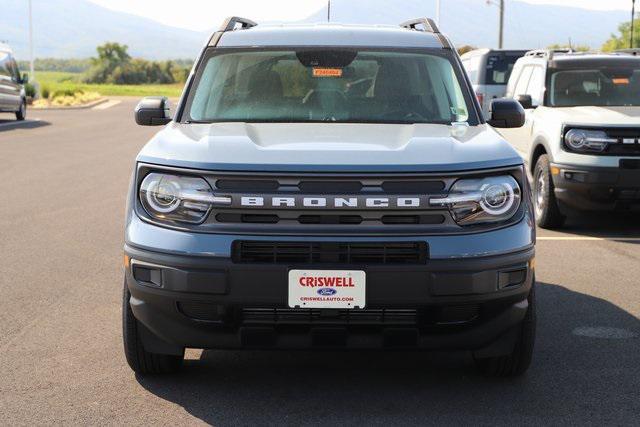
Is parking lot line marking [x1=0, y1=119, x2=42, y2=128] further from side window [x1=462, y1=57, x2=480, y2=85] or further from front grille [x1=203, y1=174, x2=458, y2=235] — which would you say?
front grille [x1=203, y1=174, x2=458, y2=235]

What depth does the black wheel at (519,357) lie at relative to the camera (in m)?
5.09

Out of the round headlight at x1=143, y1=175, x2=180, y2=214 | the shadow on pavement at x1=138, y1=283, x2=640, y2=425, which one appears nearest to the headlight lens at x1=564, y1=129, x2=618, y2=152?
the shadow on pavement at x1=138, y1=283, x2=640, y2=425

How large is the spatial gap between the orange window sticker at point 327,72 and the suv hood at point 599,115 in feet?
15.8

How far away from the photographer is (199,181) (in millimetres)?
4715

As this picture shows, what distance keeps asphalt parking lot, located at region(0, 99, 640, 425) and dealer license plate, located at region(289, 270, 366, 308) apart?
1.72 feet

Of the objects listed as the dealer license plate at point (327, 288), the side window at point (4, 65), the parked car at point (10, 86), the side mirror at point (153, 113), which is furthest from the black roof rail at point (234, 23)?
the side window at point (4, 65)

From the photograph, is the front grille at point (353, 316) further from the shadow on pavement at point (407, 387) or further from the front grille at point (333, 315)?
the shadow on pavement at point (407, 387)

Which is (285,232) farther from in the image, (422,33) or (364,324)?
(422,33)

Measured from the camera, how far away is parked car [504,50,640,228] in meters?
10.2

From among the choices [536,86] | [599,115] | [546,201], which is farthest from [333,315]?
[536,86]

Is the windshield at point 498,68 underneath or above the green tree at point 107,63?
above

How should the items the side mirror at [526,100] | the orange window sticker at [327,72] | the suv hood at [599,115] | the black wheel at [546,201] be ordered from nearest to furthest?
the orange window sticker at [327,72] < the suv hood at [599,115] < the black wheel at [546,201] < the side mirror at [526,100]

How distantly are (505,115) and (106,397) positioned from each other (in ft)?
9.00

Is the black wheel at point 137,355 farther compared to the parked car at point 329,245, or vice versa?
Result: the black wheel at point 137,355
